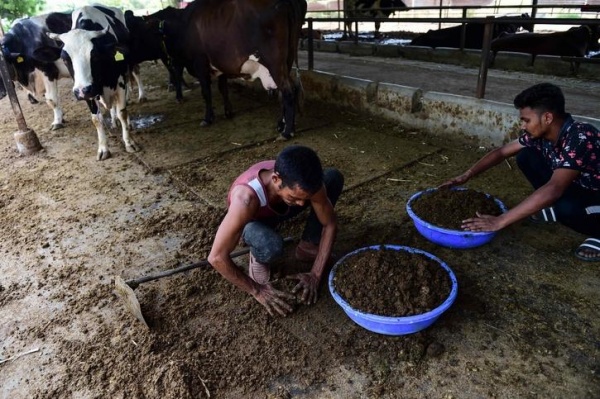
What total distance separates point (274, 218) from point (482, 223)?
1195 millimetres

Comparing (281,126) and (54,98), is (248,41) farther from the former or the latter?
(54,98)

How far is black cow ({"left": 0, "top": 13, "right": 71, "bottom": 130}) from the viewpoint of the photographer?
553cm

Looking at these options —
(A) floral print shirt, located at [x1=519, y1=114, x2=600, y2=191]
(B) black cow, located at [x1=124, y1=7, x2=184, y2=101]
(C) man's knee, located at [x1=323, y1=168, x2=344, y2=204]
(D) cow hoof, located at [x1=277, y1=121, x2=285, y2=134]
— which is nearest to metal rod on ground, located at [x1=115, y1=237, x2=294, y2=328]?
(C) man's knee, located at [x1=323, y1=168, x2=344, y2=204]

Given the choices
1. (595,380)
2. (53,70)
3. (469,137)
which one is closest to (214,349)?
(595,380)

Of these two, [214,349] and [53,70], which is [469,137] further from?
[53,70]

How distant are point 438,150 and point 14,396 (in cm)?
383

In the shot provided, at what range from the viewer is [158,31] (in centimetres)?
611

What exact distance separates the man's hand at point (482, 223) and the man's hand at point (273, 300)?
1.12m

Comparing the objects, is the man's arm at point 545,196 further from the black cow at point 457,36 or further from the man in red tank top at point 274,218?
the black cow at point 457,36

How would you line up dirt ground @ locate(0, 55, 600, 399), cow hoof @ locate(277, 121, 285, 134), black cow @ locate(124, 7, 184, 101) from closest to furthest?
dirt ground @ locate(0, 55, 600, 399), cow hoof @ locate(277, 121, 285, 134), black cow @ locate(124, 7, 184, 101)

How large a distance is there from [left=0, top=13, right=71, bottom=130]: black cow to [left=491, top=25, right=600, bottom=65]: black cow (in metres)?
6.35

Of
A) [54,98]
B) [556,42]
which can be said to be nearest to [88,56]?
[54,98]

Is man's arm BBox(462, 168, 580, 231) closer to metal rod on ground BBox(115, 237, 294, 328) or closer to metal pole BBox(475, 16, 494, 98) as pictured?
metal rod on ground BBox(115, 237, 294, 328)

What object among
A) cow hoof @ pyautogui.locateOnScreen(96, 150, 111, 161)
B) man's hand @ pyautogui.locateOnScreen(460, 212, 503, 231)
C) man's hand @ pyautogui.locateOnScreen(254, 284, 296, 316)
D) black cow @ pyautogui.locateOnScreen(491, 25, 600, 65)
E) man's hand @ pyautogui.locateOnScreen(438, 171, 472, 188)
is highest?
black cow @ pyautogui.locateOnScreen(491, 25, 600, 65)
